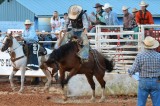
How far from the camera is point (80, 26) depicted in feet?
48.2

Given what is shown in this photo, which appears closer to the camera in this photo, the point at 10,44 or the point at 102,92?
the point at 102,92

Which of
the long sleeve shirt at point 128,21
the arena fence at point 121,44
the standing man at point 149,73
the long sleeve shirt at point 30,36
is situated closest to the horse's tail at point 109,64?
the arena fence at point 121,44

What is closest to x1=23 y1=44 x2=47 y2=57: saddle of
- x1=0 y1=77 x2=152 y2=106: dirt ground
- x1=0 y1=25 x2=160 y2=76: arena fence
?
x1=0 y1=77 x2=152 y2=106: dirt ground

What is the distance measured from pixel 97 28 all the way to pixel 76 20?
83.1 inches

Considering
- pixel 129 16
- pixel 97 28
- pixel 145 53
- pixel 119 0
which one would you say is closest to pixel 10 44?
pixel 97 28

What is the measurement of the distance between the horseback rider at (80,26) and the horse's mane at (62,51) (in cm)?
27

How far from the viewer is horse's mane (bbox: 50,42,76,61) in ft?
47.3

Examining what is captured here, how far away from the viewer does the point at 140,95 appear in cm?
1052

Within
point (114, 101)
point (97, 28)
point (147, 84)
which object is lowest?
point (114, 101)

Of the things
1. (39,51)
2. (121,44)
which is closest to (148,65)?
(121,44)

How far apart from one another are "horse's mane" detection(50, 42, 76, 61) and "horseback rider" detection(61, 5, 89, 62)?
0.89 ft

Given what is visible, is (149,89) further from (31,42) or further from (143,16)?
(31,42)

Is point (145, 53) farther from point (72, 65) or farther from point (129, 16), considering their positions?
point (129, 16)

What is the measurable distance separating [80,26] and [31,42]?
136 inches
